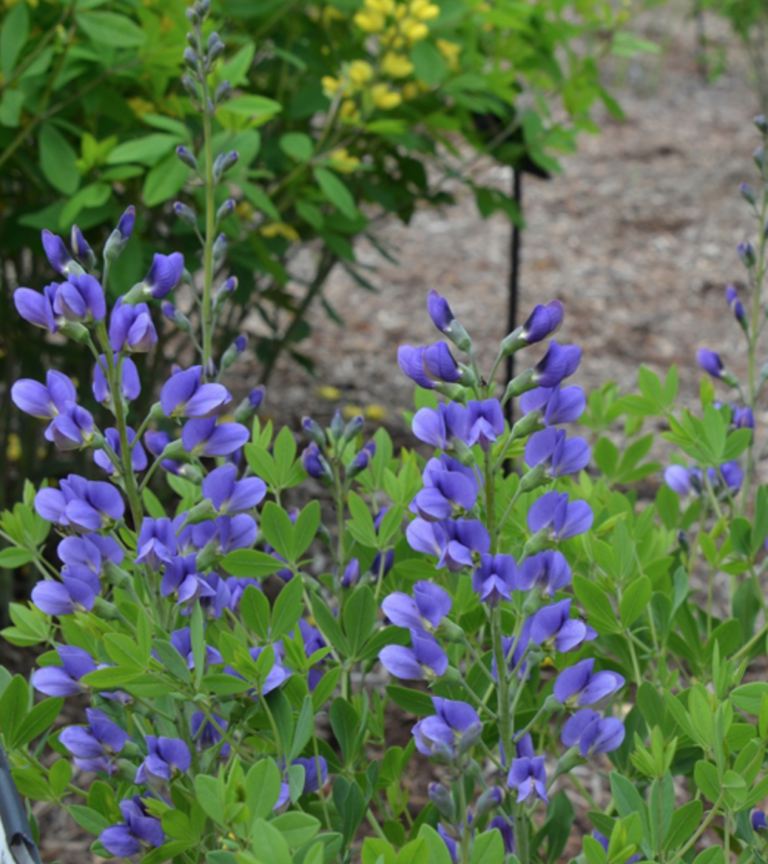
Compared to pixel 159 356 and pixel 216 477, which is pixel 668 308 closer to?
pixel 159 356

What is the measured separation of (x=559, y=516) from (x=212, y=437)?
318 millimetres

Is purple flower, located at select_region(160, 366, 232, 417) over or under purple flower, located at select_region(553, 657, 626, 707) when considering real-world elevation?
over

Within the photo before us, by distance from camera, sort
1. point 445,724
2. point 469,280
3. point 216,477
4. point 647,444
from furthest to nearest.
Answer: point 469,280, point 647,444, point 216,477, point 445,724

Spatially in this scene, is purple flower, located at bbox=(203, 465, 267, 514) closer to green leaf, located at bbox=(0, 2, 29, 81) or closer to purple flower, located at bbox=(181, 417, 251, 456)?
purple flower, located at bbox=(181, 417, 251, 456)

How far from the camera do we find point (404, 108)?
2422 millimetres

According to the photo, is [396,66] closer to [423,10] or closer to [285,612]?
[423,10]

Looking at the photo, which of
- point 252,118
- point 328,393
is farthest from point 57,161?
point 328,393

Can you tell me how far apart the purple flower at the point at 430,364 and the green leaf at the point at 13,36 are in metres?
1.19

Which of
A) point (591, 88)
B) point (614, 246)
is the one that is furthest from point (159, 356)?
point (614, 246)

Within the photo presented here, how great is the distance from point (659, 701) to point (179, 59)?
1416 millimetres

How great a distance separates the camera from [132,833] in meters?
0.96

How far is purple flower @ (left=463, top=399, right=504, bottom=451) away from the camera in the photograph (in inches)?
34.0

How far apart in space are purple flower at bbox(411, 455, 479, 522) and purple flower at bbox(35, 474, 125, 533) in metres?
0.27

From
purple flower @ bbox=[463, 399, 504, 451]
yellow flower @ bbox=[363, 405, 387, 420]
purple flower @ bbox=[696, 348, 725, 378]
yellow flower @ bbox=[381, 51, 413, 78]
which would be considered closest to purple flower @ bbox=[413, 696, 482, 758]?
purple flower @ bbox=[463, 399, 504, 451]
